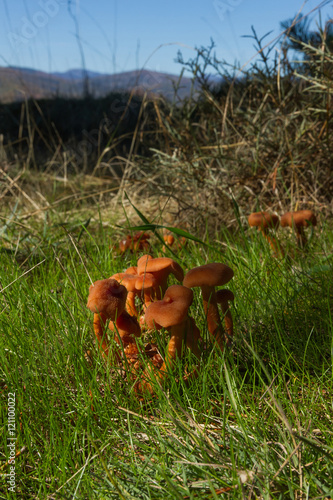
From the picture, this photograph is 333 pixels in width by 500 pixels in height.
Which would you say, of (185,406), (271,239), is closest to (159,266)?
(185,406)

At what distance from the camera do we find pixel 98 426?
1349mm

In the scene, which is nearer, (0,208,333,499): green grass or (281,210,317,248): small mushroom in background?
(0,208,333,499): green grass

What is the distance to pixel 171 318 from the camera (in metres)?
1.27

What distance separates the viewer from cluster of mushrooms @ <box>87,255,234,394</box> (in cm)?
131

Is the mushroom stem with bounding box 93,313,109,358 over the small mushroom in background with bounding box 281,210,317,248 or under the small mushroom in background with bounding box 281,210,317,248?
under

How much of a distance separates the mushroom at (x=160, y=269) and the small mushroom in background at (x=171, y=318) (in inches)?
7.3

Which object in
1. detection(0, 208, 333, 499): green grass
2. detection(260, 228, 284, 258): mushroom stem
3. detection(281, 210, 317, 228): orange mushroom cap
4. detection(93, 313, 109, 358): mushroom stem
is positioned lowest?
detection(0, 208, 333, 499): green grass

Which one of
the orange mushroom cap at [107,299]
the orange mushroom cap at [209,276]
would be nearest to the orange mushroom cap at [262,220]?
the orange mushroom cap at [209,276]

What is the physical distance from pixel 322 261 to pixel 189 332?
1.02 metres

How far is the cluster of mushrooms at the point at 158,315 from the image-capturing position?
1.31 m

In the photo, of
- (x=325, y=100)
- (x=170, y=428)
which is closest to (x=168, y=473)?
(x=170, y=428)

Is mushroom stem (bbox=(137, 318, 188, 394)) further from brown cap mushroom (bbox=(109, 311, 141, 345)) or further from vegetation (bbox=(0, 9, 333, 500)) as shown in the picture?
brown cap mushroom (bbox=(109, 311, 141, 345))

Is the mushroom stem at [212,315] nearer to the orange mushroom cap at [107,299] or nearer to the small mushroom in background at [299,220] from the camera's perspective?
the orange mushroom cap at [107,299]

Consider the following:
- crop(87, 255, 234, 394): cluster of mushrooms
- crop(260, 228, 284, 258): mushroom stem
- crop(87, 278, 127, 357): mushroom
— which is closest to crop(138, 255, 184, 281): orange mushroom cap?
crop(87, 255, 234, 394): cluster of mushrooms
